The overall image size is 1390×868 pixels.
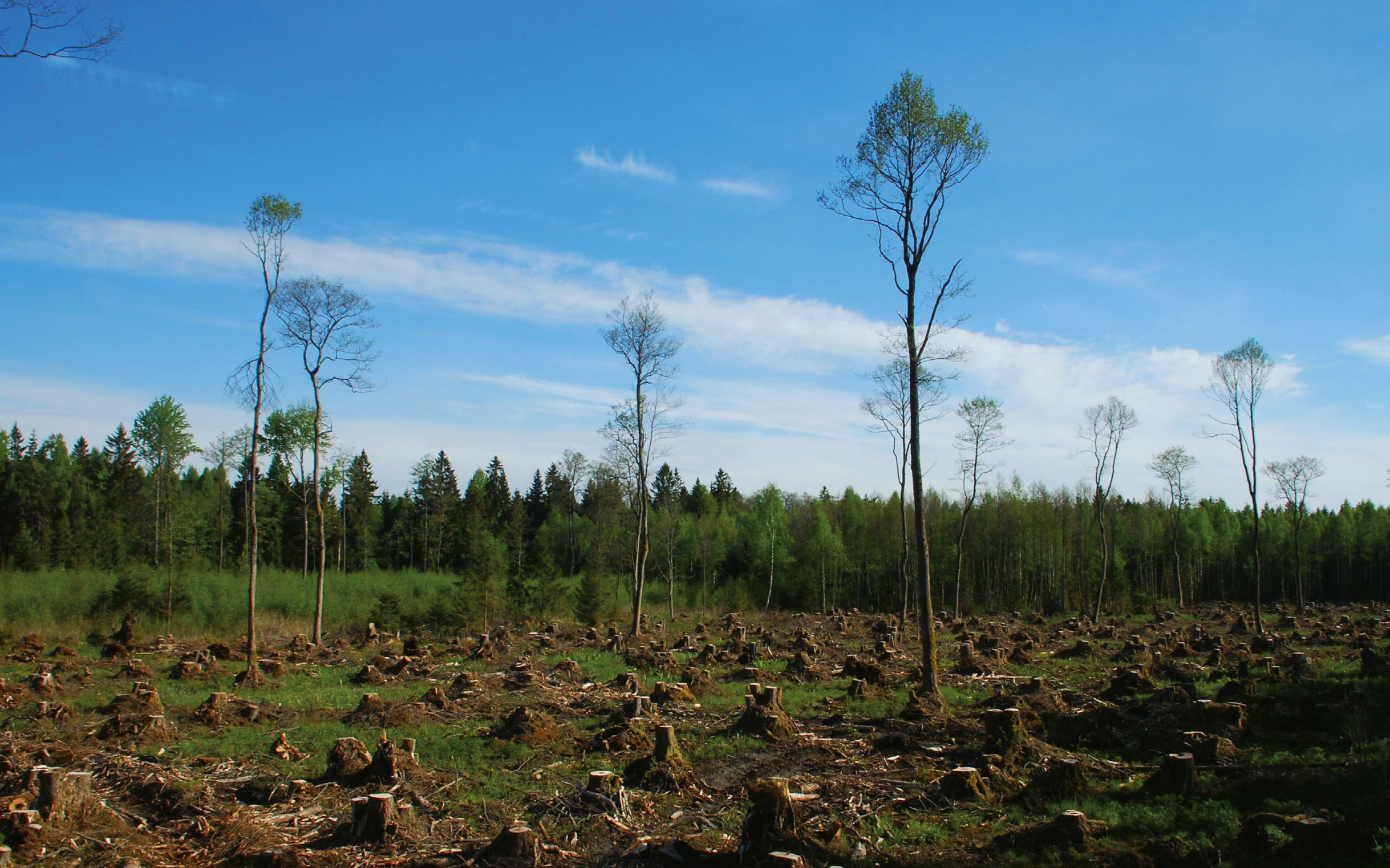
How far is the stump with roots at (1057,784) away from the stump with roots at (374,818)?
21.5 ft

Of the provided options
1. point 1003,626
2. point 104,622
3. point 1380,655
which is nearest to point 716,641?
point 1003,626

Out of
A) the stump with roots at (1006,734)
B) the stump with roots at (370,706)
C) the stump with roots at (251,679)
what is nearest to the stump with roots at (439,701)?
the stump with roots at (370,706)

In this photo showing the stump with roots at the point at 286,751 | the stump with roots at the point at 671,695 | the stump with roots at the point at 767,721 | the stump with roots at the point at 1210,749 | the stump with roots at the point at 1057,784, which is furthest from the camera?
the stump with roots at the point at 671,695

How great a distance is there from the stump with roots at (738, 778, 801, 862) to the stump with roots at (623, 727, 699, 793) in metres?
2.10

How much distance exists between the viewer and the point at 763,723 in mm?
11750

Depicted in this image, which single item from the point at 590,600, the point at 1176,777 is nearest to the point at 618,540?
the point at 590,600

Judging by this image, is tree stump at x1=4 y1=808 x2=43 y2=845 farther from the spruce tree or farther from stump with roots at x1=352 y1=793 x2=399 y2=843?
the spruce tree

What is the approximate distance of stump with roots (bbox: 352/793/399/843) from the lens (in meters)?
7.09

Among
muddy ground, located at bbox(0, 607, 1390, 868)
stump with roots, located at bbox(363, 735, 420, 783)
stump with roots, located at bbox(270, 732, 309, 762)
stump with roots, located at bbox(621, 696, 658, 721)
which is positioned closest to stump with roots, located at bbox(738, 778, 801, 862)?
muddy ground, located at bbox(0, 607, 1390, 868)

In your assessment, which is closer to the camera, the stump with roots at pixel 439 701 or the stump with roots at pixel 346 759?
the stump with roots at pixel 346 759

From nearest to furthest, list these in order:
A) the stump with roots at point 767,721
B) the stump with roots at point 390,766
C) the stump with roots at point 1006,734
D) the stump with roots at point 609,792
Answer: the stump with roots at point 609,792
the stump with roots at point 390,766
the stump with roots at point 1006,734
the stump with roots at point 767,721

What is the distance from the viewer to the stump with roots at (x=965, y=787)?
8273 mm

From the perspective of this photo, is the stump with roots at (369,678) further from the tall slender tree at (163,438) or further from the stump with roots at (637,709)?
the tall slender tree at (163,438)

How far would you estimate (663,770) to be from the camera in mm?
8906
